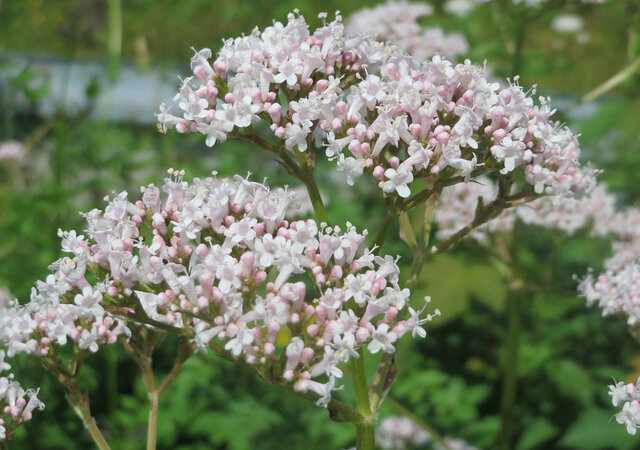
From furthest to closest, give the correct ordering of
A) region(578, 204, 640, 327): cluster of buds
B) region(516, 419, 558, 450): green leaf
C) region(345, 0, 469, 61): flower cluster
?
region(345, 0, 469, 61): flower cluster → region(516, 419, 558, 450): green leaf → region(578, 204, 640, 327): cluster of buds

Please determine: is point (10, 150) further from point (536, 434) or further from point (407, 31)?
point (536, 434)

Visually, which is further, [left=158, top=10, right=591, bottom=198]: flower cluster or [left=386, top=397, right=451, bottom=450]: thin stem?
[left=386, top=397, right=451, bottom=450]: thin stem

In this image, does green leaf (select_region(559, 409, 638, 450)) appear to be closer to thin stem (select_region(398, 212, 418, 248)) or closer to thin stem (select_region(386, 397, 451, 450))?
thin stem (select_region(386, 397, 451, 450))

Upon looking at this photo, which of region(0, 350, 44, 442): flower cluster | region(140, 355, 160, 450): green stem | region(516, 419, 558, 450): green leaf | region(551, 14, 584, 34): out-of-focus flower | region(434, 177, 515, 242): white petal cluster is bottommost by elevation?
region(0, 350, 44, 442): flower cluster

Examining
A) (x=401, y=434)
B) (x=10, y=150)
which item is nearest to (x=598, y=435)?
(x=401, y=434)

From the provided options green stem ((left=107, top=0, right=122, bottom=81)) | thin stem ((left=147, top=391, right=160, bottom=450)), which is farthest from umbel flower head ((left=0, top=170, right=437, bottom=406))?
green stem ((left=107, top=0, right=122, bottom=81))

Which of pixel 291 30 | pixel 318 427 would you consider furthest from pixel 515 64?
pixel 291 30

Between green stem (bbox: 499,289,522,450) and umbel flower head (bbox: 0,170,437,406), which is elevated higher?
green stem (bbox: 499,289,522,450)
